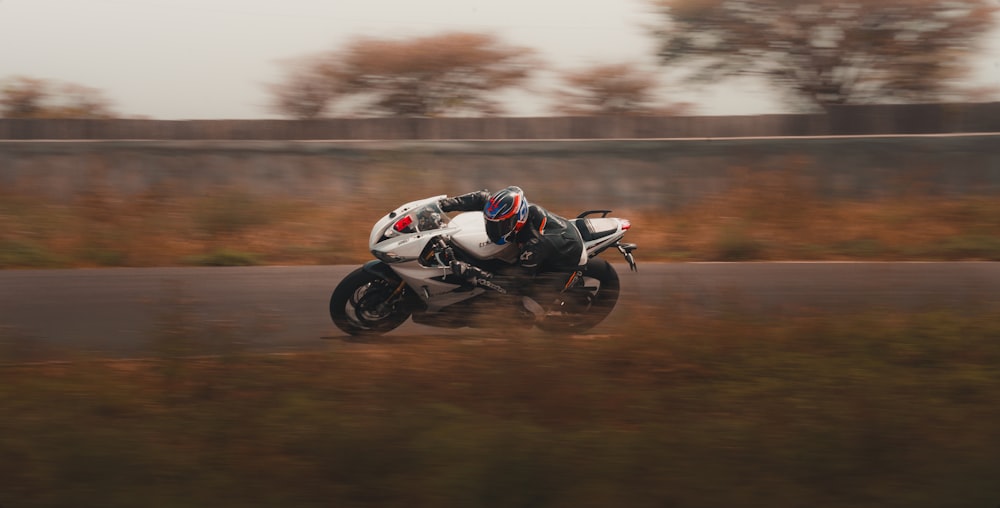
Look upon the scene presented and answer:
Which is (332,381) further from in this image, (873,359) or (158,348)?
(873,359)

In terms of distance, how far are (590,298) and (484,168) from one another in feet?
33.0

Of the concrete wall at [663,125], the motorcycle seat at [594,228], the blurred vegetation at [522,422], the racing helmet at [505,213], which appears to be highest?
the concrete wall at [663,125]

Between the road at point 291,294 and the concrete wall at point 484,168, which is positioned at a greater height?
the concrete wall at point 484,168

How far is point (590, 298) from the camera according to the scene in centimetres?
833

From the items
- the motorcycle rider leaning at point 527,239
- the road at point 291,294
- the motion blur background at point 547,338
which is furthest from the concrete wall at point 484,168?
the motorcycle rider leaning at point 527,239

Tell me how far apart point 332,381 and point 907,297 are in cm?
757

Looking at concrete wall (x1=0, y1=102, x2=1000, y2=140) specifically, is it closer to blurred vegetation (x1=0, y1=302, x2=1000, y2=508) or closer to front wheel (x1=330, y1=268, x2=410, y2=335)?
front wheel (x1=330, y1=268, x2=410, y2=335)

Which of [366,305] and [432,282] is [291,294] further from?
[432,282]

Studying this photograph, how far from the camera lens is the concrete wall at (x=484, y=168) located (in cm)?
1766

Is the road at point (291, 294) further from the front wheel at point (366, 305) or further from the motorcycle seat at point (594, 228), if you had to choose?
the motorcycle seat at point (594, 228)

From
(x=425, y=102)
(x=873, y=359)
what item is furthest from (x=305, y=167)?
(x=873, y=359)

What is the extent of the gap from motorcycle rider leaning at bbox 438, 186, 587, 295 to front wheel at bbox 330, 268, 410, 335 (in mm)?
629

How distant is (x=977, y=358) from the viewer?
7242mm

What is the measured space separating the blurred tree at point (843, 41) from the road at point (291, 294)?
1232 cm
